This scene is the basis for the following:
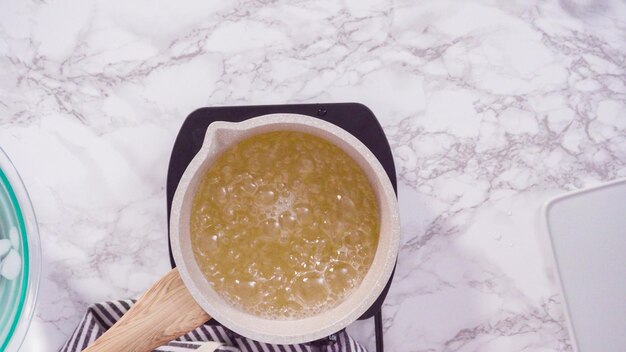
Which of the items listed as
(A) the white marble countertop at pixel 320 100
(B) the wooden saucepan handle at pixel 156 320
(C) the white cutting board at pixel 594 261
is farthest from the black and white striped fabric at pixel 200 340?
(C) the white cutting board at pixel 594 261

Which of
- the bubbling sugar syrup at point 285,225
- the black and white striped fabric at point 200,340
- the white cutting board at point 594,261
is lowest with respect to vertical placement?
the white cutting board at point 594,261

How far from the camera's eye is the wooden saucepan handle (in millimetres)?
547

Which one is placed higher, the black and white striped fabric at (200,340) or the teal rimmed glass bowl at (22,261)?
the teal rimmed glass bowl at (22,261)

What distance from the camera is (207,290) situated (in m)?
0.57

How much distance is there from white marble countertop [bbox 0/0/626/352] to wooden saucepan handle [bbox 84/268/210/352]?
0.70ft

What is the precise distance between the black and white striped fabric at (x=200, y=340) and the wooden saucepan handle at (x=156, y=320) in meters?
0.16

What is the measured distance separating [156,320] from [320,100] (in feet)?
1.17

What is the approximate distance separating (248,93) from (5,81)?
315 millimetres

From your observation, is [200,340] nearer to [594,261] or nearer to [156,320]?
[156,320]

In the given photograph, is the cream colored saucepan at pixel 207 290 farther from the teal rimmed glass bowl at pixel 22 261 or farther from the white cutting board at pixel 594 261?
the white cutting board at pixel 594 261

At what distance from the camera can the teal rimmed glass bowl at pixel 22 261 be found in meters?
0.64

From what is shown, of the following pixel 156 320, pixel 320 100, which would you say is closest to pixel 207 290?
pixel 156 320

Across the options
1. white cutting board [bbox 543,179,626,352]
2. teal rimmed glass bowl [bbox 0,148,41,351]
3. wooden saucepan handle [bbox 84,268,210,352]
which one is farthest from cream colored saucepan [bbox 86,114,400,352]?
white cutting board [bbox 543,179,626,352]

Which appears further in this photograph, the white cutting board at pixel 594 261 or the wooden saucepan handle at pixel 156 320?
the white cutting board at pixel 594 261
